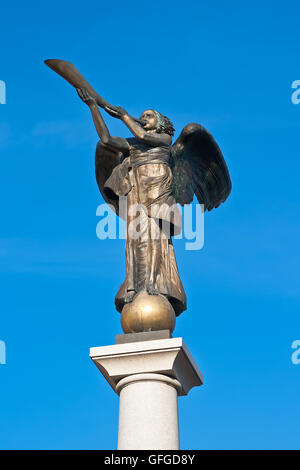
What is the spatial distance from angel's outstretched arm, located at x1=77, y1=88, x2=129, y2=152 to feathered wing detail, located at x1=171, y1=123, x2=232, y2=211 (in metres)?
1.01

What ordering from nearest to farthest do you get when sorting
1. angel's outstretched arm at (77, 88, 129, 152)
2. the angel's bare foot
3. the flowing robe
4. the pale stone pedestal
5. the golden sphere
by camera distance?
the pale stone pedestal
the golden sphere
the angel's bare foot
the flowing robe
angel's outstretched arm at (77, 88, 129, 152)

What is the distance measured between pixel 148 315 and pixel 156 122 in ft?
12.4

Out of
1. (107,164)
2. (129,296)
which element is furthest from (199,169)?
(129,296)

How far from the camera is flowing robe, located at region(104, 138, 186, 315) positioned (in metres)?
13.6

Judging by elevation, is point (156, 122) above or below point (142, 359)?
above

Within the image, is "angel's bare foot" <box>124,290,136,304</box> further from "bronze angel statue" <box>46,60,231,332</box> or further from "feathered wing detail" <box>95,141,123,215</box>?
"feathered wing detail" <box>95,141,123,215</box>

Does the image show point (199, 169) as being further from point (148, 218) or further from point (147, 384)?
point (147, 384)

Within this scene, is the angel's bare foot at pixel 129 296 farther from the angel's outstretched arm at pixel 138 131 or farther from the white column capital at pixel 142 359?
the angel's outstretched arm at pixel 138 131

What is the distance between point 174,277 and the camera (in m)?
13.8

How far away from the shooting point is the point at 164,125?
49.3 feet

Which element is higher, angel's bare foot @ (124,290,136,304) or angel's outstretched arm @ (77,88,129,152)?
angel's outstretched arm @ (77,88,129,152)

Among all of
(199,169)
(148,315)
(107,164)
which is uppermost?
(199,169)

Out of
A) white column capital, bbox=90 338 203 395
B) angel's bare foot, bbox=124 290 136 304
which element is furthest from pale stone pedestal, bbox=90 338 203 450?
angel's bare foot, bbox=124 290 136 304
